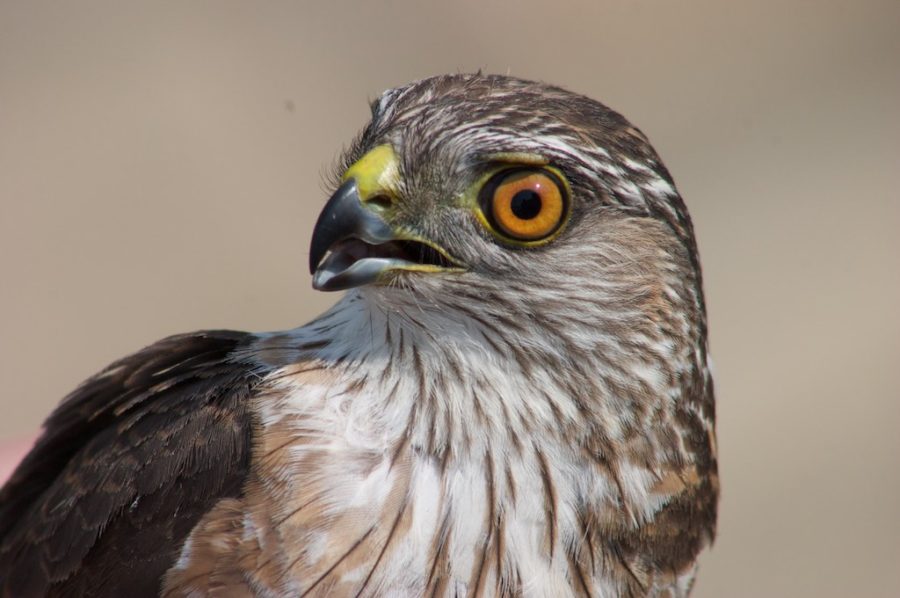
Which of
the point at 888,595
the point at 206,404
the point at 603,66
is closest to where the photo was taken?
the point at 206,404

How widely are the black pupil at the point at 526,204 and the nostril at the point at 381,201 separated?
401mm

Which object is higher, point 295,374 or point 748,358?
point 295,374

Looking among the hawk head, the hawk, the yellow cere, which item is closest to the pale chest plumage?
the hawk

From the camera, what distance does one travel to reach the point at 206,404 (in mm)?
3873

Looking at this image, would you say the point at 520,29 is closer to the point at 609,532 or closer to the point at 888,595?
the point at 888,595

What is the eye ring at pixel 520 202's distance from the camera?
3553mm

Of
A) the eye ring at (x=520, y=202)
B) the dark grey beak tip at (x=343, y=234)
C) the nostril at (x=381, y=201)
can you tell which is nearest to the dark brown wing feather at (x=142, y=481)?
the dark grey beak tip at (x=343, y=234)

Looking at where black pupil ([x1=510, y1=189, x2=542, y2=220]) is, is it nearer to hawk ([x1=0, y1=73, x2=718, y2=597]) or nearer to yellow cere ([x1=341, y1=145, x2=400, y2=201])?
hawk ([x1=0, y1=73, x2=718, y2=597])

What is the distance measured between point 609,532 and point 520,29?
916cm

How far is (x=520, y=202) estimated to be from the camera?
356cm

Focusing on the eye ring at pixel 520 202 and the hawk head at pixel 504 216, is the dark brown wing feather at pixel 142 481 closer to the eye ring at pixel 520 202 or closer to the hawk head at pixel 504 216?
the hawk head at pixel 504 216

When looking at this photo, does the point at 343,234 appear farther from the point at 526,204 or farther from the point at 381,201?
the point at 526,204

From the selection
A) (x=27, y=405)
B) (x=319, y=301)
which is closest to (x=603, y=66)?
(x=319, y=301)

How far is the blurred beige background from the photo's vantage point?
9.80 meters
